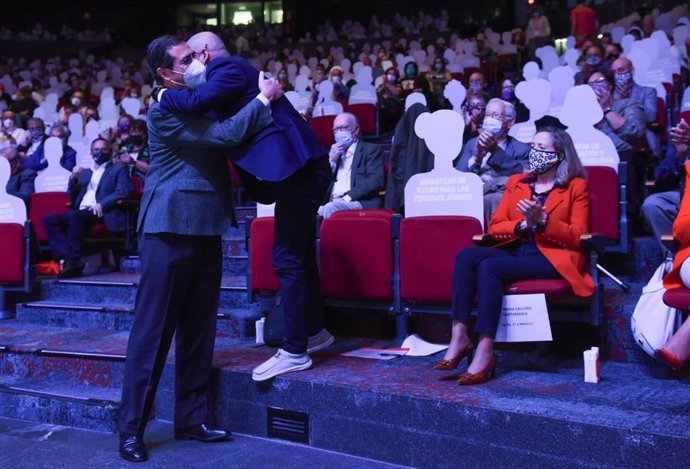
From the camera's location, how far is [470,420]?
227cm

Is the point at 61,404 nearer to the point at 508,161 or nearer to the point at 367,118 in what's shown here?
the point at 508,161

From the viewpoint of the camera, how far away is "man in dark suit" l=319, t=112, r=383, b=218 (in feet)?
13.4

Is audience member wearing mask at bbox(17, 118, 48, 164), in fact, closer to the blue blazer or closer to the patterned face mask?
the blue blazer

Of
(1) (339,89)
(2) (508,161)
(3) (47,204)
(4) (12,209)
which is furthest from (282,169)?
(1) (339,89)

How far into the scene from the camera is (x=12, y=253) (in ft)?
14.1

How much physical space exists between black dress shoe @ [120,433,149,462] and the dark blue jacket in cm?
408

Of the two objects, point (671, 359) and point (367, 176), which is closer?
point (671, 359)

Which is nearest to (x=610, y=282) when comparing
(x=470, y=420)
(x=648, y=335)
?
(x=648, y=335)

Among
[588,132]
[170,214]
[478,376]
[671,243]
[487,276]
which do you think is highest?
[588,132]

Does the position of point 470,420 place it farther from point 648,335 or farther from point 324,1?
point 324,1

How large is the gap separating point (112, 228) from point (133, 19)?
13429 millimetres

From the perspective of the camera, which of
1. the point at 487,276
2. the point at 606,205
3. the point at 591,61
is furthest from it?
the point at 591,61

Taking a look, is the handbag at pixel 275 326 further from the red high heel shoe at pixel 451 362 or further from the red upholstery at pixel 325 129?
the red upholstery at pixel 325 129

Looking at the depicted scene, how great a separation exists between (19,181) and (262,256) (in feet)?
9.73
